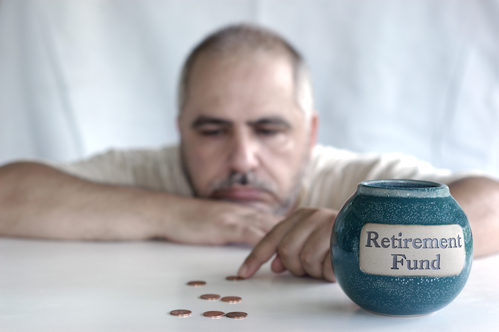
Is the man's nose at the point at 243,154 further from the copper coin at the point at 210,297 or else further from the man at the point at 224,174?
the copper coin at the point at 210,297

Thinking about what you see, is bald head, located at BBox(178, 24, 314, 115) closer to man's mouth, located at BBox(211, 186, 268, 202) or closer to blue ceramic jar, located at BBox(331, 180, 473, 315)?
man's mouth, located at BBox(211, 186, 268, 202)

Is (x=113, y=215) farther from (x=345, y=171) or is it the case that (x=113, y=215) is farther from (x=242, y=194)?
(x=345, y=171)

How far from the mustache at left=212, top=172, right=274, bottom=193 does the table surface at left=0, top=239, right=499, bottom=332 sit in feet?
1.38

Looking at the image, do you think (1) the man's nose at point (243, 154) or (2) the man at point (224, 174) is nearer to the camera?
(2) the man at point (224, 174)

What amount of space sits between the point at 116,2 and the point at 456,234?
2453mm

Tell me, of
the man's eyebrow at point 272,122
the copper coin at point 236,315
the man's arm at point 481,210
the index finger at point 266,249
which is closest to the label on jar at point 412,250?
the copper coin at point 236,315

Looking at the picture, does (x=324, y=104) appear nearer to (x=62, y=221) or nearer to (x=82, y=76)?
(x=82, y=76)

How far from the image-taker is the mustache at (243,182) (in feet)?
5.89

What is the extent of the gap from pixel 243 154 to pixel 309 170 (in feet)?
1.26

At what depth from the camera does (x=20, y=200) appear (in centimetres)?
165

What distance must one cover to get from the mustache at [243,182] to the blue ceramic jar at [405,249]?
94 cm

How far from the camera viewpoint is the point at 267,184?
1.85 metres

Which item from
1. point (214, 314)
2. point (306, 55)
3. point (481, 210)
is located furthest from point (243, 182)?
point (306, 55)

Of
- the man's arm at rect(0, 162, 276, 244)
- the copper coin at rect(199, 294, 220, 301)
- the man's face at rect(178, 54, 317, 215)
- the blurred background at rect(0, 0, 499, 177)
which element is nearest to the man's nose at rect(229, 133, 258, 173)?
the man's face at rect(178, 54, 317, 215)
